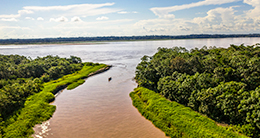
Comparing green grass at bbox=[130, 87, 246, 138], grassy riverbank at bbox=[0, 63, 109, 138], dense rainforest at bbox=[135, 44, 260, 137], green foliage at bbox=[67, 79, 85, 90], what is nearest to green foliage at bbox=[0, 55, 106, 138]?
grassy riverbank at bbox=[0, 63, 109, 138]

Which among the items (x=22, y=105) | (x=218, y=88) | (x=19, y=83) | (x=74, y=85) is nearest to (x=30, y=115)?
(x=22, y=105)

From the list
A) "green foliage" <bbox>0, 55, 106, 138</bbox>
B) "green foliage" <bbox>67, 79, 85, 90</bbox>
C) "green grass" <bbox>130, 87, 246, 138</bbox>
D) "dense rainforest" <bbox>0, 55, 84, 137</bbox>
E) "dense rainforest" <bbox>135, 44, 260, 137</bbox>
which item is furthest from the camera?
"green foliage" <bbox>67, 79, 85, 90</bbox>

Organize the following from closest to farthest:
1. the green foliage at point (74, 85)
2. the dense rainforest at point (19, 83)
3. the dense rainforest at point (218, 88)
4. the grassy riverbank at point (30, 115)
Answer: the dense rainforest at point (218, 88), the grassy riverbank at point (30, 115), the dense rainforest at point (19, 83), the green foliage at point (74, 85)

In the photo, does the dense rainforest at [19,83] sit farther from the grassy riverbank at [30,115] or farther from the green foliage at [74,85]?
the green foliage at [74,85]

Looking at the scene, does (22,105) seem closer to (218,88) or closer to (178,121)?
(178,121)

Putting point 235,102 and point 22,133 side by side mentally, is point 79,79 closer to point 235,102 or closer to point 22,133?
point 22,133

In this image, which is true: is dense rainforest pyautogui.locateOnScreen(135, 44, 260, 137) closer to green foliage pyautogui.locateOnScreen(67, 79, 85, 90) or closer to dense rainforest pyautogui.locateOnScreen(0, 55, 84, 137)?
green foliage pyautogui.locateOnScreen(67, 79, 85, 90)

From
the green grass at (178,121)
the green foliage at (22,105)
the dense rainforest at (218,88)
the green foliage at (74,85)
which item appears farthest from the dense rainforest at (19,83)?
the dense rainforest at (218,88)
